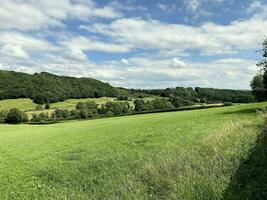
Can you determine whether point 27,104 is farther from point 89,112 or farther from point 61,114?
point 89,112

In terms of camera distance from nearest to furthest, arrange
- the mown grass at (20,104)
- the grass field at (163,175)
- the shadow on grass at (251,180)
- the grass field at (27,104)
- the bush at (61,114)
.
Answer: the shadow on grass at (251,180)
the grass field at (163,175)
the bush at (61,114)
the grass field at (27,104)
the mown grass at (20,104)

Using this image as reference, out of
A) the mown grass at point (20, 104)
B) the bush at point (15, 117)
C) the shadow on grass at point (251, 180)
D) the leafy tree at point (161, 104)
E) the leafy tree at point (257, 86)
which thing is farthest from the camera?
the mown grass at point (20, 104)

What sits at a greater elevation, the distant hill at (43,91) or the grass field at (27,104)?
the distant hill at (43,91)

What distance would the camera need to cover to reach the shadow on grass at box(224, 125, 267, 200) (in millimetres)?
9376

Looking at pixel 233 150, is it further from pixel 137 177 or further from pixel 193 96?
pixel 193 96

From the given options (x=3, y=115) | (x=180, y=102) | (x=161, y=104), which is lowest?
(x=3, y=115)

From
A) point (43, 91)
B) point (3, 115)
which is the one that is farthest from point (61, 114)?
point (43, 91)

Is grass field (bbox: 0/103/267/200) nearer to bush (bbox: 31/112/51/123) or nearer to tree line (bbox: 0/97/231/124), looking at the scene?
tree line (bbox: 0/97/231/124)

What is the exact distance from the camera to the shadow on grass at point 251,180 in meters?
9.38

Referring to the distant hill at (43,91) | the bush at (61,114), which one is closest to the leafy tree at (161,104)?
the bush at (61,114)

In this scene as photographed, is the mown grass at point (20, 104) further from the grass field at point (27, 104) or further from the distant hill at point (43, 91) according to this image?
the distant hill at point (43, 91)

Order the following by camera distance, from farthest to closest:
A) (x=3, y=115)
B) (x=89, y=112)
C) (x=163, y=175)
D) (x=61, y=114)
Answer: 1. (x=61, y=114)
2. (x=89, y=112)
3. (x=3, y=115)
4. (x=163, y=175)

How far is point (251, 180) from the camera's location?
1056cm

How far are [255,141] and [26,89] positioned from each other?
175401 mm
